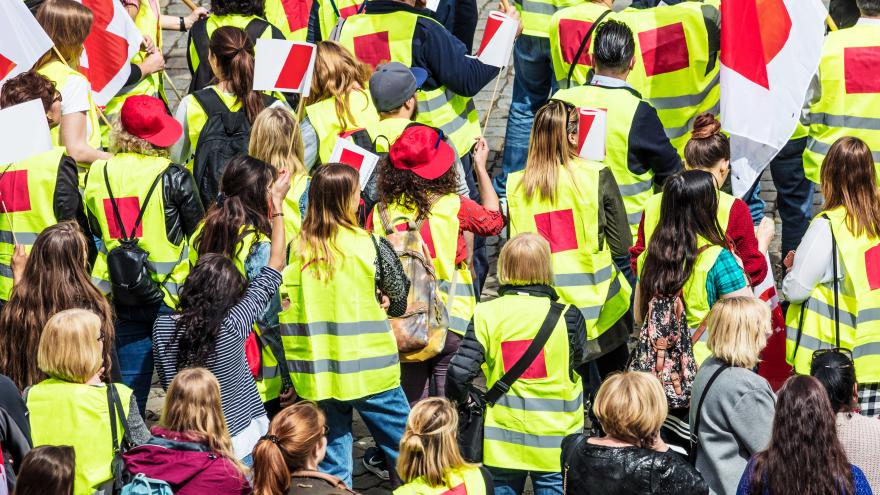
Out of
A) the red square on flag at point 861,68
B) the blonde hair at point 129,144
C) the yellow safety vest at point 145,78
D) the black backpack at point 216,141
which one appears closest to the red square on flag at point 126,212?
the blonde hair at point 129,144

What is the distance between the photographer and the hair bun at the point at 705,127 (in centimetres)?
712

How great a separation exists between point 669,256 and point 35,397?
2835mm

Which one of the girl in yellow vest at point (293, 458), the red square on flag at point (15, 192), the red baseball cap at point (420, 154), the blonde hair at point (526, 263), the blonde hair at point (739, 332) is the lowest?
the girl in yellow vest at point (293, 458)

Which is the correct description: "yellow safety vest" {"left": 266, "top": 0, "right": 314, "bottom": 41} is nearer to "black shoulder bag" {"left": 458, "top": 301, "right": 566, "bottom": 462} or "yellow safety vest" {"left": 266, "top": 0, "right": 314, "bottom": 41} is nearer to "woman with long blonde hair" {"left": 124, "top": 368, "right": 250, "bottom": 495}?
"black shoulder bag" {"left": 458, "top": 301, "right": 566, "bottom": 462}

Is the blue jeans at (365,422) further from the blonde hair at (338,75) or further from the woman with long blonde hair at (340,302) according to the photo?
the blonde hair at (338,75)

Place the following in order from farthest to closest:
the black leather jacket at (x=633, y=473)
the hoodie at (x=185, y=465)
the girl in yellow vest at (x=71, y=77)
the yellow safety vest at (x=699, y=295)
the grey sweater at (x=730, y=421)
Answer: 1. the girl in yellow vest at (x=71, y=77)
2. the yellow safety vest at (x=699, y=295)
3. the grey sweater at (x=730, y=421)
4. the hoodie at (x=185, y=465)
5. the black leather jacket at (x=633, y=473)

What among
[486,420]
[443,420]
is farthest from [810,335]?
[443,420]

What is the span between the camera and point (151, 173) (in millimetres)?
7145

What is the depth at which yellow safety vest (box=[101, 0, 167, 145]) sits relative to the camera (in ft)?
30.2

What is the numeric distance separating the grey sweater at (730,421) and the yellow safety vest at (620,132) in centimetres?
186

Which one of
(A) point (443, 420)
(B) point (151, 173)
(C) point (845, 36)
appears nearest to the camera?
(A) point (443, 420)

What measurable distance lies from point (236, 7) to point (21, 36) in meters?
1.58

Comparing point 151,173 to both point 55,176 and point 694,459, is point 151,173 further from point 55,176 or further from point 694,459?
point 694,459

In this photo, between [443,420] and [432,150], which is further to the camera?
[432,150]
